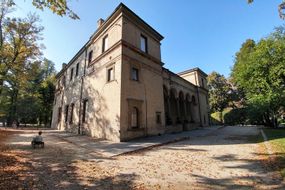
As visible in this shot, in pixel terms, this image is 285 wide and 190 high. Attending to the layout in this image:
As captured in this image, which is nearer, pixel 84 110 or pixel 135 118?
pixel 135 118

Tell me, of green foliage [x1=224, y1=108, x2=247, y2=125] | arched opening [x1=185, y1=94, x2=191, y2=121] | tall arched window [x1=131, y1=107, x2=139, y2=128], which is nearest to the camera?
tall arched window [x1=131, y1=107, x2=139, y2=128]

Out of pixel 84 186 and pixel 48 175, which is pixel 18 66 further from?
pixel 84 186

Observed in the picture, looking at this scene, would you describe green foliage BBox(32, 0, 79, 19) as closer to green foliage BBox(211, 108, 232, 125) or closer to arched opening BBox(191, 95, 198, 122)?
arched opening BBox(191, 95, 198, 122)

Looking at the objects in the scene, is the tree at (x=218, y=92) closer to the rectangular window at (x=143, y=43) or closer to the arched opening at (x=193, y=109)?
the arched opening at (x=193, y=109)

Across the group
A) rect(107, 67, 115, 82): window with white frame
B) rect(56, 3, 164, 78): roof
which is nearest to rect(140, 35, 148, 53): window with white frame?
rect(56, 3, 164, 78): roof

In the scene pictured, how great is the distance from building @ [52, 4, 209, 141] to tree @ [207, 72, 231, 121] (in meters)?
21.7

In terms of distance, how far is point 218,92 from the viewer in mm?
38594

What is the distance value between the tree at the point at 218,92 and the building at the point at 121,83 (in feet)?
71.1

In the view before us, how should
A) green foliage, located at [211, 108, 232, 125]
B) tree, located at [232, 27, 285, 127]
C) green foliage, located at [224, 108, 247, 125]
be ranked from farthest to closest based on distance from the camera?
green foliage, located at [211, 108, 232, 125]
green foliage, located at [224, 108, 247, 125]
tree, located at [232, 27, 285, 127]

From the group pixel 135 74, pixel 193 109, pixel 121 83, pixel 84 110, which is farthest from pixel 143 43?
pixel 193 109

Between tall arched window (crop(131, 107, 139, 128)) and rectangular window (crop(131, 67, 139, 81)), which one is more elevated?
rectangular window (crop(131, 67, 139, 81))

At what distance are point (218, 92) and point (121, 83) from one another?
33059 mm

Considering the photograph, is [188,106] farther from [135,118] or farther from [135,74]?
[135,118]

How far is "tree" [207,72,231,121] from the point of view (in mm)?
38000
